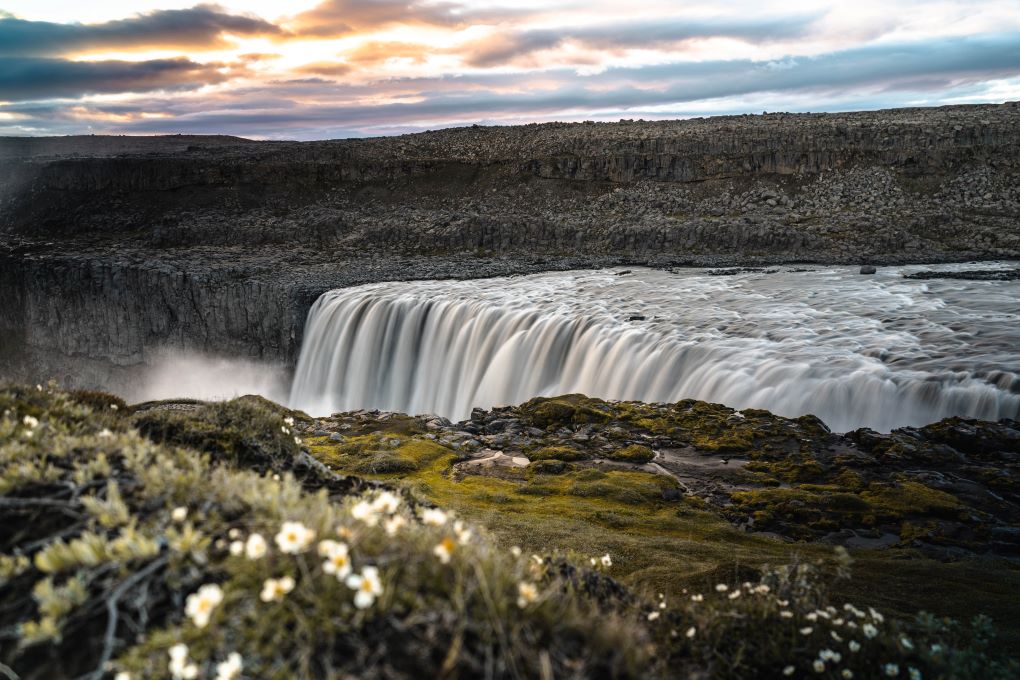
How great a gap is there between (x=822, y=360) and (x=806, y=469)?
6462 mm

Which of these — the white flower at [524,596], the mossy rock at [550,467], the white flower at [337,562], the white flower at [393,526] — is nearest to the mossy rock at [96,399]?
the white flower at [393,526]

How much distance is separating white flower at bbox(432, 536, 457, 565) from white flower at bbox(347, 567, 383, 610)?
0.36 metres

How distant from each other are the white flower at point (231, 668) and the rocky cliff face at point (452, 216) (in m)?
42.4

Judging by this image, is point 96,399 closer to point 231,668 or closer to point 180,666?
point 180,666

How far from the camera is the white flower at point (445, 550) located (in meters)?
3.75

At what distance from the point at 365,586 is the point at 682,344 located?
21500mm

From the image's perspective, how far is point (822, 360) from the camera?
20984 millimetres

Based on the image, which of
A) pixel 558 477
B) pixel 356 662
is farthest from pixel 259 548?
pixel 558 477

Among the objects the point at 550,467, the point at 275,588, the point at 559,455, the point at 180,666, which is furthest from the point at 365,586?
the point at 559,455

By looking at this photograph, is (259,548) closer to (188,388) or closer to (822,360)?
(822,360)

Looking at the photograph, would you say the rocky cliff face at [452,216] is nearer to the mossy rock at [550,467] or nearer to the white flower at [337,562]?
the mossy rock at [550,467]

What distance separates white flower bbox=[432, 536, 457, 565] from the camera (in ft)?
12.3

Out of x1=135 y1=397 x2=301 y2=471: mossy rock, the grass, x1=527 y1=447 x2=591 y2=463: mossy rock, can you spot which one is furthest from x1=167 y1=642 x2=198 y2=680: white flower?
x1=527 y1=447 x2=591 y2=463: mossy rock

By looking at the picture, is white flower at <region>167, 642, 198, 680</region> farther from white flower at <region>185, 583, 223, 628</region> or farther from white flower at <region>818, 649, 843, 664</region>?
white flower at <region>818, 649, 843, 664</region>
